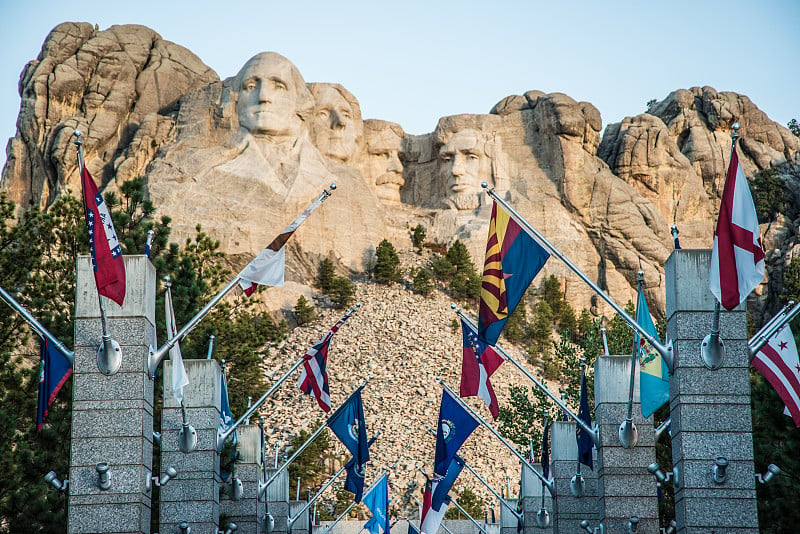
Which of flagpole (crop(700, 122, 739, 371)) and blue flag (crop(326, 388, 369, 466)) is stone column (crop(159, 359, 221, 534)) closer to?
blue flag (crop(326, 388, 369, 466))

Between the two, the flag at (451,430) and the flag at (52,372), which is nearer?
the flag at (52,372)

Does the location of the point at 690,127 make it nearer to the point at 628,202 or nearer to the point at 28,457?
the point at 628,202

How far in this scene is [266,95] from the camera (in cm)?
7925

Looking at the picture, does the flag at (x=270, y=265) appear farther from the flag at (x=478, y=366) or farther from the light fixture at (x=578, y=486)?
the light fixture at (x=578, y=486)

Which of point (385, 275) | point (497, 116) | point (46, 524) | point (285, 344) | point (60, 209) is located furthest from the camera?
point (497, 116)

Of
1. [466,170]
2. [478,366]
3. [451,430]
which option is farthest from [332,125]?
[478,366]

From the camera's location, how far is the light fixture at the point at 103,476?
19453 mm

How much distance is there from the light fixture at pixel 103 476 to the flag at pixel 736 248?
920cm

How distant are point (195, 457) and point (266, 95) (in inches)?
2214

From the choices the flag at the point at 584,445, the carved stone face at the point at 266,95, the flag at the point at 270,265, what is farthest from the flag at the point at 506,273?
the carved stone face at the point at 266,95

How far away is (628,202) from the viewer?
8669cm

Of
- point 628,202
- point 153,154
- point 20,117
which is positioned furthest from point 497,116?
point 20,117

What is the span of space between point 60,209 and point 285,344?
3803cm

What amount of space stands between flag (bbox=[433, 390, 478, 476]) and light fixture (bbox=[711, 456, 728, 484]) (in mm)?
8989
